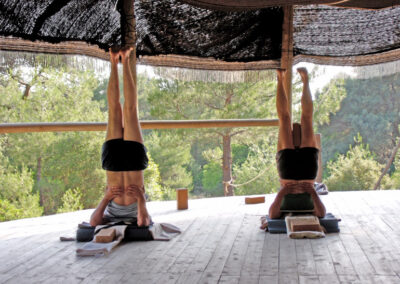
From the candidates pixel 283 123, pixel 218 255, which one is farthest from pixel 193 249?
pixel 283 123

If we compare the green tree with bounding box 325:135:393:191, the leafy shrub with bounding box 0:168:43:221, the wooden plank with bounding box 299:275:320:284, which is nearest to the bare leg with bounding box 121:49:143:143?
the wooden plank with bounding box 299:275:320:284

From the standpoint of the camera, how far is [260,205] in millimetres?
4785

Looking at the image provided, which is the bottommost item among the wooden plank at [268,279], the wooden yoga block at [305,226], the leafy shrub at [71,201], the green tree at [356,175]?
the leafy shrub at [71,201]

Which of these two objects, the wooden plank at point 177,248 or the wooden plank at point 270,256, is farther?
the wooden plank at point 177,248

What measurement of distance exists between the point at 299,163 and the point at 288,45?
1.66 meters

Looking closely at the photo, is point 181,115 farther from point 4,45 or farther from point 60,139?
point 4,45

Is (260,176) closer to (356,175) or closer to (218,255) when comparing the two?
(356,175)

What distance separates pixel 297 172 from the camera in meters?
3.70

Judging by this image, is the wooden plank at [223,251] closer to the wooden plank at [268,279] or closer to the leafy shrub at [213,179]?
the wooden plank at [268,279]

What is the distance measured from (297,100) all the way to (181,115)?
4702 millimetres

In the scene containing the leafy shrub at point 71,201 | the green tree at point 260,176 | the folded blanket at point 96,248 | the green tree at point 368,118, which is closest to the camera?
the folded blanket at point 96,248

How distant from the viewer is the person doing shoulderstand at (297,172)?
3.66 m

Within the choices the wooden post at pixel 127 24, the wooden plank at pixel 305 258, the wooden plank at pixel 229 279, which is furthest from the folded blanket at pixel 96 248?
the wooden post at pixel 127 24

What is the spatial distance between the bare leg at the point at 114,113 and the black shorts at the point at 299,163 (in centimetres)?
120
